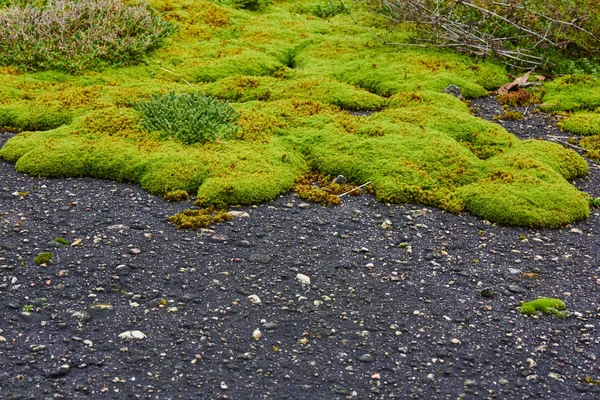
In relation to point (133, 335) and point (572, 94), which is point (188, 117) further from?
point (572, 94)

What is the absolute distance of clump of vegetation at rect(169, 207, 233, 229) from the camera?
24.7ft

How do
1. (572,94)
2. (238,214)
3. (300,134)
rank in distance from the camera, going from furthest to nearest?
(572,94) → (300,134) → (238,214)

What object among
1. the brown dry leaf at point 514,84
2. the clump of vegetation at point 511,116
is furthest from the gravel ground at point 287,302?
the brown dry leaf at point 514,84

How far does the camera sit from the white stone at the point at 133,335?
5.63 meters

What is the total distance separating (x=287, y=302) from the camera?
6.28 m

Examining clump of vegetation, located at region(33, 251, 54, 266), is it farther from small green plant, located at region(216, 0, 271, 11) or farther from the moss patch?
small green plant, located at region(216, 0, 271, 11)

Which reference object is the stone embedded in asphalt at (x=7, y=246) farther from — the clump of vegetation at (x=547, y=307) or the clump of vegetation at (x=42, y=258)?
the clump of vegetation at (x=547, y=307)

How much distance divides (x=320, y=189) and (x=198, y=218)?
1.81 meters

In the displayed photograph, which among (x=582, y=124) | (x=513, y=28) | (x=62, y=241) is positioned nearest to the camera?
(x=62, y=241)

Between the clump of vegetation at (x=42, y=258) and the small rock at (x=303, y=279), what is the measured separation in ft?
8.73

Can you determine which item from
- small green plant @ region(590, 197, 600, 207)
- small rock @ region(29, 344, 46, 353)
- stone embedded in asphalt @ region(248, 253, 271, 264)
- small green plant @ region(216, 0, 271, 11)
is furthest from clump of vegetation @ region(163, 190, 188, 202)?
small green plant @ region(216, 0, 271, 11)

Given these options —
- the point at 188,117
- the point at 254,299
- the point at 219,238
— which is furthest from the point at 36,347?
the point at 188,117

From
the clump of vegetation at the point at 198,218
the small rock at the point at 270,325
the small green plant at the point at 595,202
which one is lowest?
the clump of vegetation at the point at 198,218

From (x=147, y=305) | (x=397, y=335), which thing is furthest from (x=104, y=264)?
(x=397, y=335)
